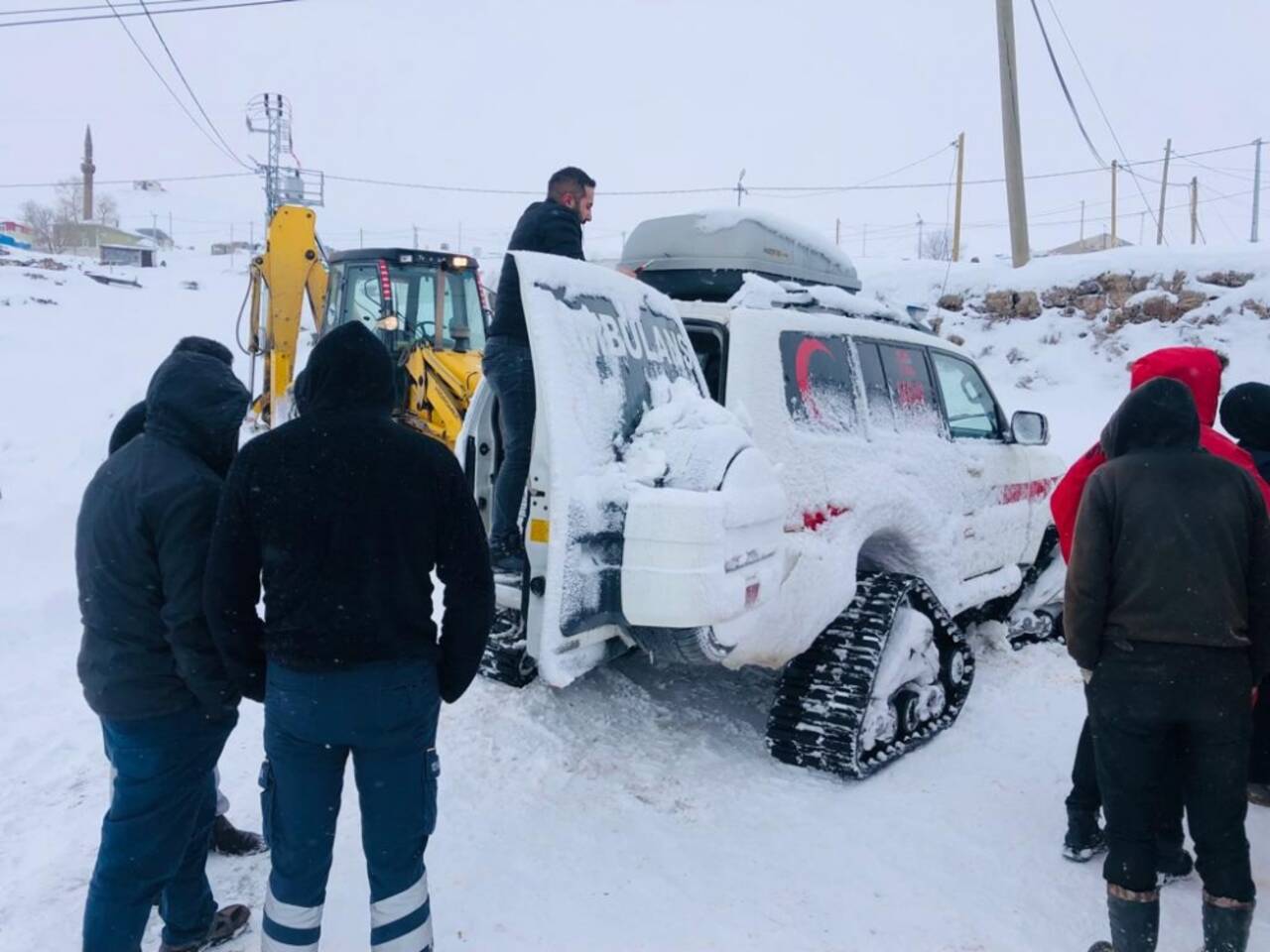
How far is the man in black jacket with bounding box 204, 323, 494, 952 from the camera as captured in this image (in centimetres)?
242

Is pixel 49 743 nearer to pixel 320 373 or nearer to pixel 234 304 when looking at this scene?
pixel 320 373

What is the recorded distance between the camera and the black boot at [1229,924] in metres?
2.73

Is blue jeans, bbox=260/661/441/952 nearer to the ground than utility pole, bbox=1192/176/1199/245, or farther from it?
nearer to the ground

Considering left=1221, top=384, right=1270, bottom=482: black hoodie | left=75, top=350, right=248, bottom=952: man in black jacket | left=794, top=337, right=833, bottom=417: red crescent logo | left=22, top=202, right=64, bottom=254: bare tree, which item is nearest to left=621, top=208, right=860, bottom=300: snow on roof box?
left=794, top=337, right=833, bottom=417: red crescent logo

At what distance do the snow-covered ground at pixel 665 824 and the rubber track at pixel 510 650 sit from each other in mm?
455

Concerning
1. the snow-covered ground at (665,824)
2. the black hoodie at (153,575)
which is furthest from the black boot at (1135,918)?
the black hoodie at (153,575)

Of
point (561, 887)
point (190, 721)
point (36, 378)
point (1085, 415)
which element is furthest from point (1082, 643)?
point (36, 378)

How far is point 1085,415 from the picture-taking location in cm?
1415

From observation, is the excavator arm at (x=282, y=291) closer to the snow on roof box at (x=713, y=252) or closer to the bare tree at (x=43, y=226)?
the snow on roof box at (x=713, y=252)

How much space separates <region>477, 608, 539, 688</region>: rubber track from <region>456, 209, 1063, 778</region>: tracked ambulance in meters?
0.01

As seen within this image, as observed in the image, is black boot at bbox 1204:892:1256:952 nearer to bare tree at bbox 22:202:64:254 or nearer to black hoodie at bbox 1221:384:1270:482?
black hoodie at bbox 1221:384:1270:482

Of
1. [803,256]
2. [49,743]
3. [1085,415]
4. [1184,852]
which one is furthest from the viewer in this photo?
[1085,415]

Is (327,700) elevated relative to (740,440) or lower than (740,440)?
lower

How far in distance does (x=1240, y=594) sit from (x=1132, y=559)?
0.32m
